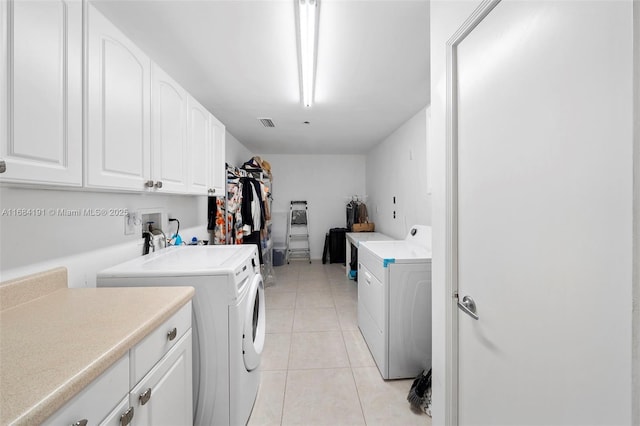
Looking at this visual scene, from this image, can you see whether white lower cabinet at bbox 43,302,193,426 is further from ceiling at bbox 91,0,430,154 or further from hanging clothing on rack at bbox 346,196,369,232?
hanging clothing on rack at bbox 346,196,369,232

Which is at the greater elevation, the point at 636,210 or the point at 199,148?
the point at 199,148

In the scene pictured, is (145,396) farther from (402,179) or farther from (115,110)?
(402,179)

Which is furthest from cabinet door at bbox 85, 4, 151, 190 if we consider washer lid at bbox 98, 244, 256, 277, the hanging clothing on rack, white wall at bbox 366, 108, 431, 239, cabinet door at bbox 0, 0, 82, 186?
the hanging clothing on rack

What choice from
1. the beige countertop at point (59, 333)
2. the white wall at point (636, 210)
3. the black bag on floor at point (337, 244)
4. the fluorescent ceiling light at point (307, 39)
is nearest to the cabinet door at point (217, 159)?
the fluorescent ceiling light at point (307, 39)

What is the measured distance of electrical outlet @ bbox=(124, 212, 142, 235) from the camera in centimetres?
166

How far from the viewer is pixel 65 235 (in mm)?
1226

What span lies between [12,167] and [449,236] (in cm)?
149

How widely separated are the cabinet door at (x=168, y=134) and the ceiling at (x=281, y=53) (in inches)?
11.3

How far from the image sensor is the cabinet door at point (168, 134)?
1477 millimetres

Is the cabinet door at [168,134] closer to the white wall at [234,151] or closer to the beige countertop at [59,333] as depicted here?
the beige countertop at [59,333]

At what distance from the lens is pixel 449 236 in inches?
42.8

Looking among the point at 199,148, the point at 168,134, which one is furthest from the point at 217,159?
the point at 168,134

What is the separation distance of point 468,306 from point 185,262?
144 centimetres

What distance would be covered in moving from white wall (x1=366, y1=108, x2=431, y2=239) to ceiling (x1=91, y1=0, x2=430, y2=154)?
12.2 inches
